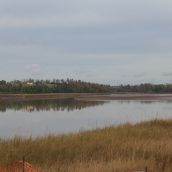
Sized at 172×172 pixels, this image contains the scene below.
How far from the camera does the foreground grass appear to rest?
7359 mm

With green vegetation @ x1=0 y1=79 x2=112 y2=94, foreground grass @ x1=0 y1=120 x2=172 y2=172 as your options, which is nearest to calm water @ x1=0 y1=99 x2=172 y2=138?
foreground grass @ x1=0 y1=120 x2=172 y2=172

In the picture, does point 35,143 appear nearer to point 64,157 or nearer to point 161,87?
point 64,157

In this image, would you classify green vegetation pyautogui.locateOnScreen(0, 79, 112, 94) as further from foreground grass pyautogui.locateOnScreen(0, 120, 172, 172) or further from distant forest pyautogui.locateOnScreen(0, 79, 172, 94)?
foreground grass pyautogui.locateOnScreen(0, 120, 172, 172)

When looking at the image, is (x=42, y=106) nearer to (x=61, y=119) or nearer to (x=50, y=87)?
(x=61, y=119)

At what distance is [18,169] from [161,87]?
7609 cm

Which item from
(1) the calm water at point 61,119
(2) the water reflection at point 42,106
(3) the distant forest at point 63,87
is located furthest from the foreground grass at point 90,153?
(3) the distant forest at point 63,87

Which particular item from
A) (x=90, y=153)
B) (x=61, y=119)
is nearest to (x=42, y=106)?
(x=61, y=119)

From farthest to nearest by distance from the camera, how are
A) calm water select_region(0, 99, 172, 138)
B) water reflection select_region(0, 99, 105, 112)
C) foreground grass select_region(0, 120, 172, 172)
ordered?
water reflection select_region(0, 99, 105, 112) < calm water select_region(0, 99, 172, 138) < foreground grass select_region(0, 120, 172, 172)

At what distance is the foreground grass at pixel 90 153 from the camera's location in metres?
7.36

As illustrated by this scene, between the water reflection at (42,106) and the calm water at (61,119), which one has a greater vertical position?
the water reflection at (42,106)

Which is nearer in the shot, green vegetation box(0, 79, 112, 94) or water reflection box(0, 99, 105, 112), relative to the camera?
water reflection box(0, 99, 105, 112)

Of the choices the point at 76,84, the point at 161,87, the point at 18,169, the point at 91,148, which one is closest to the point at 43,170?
the point at 18,169

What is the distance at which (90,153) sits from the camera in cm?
884

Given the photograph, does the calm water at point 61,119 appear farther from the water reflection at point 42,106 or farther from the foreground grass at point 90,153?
the water reflection at point 42,106
